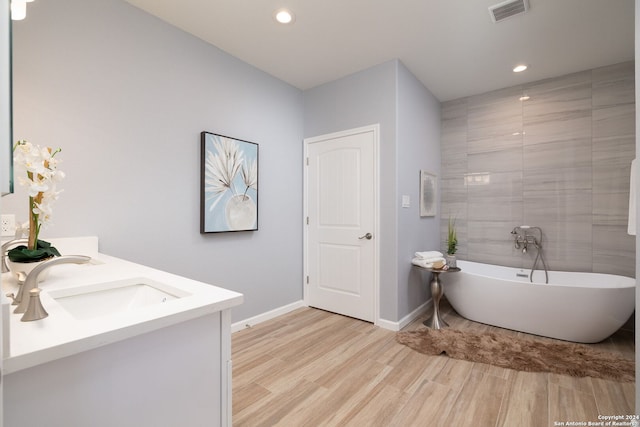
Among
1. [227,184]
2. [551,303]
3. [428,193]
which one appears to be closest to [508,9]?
[428,193]

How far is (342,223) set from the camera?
128 inches

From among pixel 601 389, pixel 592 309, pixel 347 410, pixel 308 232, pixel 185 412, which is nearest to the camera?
pixel 185 412

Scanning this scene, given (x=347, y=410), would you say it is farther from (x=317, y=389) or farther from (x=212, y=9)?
(x=212, y=9)

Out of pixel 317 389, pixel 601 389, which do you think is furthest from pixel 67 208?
pixel 601 389

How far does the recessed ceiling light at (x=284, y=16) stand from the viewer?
2.17m

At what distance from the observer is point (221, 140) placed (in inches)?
102

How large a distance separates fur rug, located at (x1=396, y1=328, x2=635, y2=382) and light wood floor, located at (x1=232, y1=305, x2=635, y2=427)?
0.27 feet

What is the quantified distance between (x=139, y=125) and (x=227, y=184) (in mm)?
805

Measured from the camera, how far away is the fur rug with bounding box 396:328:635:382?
2.09 metres

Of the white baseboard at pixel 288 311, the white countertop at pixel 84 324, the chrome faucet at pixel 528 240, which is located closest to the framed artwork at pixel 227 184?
the white baseboard at pixel 288 311

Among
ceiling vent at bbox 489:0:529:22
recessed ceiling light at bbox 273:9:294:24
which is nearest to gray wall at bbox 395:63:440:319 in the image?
ceiling vent at bbox 489:0:529:22

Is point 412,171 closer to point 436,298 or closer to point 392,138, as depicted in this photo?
point 392,138

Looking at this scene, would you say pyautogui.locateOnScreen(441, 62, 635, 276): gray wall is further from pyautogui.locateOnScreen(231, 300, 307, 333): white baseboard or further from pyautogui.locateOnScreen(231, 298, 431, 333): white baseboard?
pyautogui.locateOnScreen(231, 300, 307, 333): white baseboard

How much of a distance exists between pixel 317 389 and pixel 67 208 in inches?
76.8
